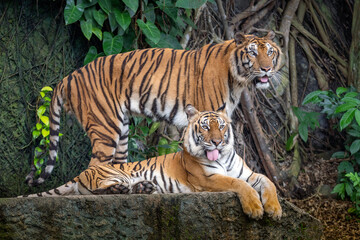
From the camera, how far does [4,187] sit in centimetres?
520

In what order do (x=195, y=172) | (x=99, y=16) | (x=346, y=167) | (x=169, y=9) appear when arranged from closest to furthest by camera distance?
(x=195, y=172) → (x=99, y=16) → (x=169, y=9) → (x=346, y=167)

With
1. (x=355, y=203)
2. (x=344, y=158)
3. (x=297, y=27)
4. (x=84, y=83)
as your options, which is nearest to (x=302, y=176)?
(x=344, y=158)

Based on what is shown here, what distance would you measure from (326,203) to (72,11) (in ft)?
12.9

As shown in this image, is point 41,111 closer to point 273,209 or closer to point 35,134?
point 35,134

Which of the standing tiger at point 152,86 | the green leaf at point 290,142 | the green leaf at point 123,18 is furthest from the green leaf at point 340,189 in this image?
the green leaf at point 123,18

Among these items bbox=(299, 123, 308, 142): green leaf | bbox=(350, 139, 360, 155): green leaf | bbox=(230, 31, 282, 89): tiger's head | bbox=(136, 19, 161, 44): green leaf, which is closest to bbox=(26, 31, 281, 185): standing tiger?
bbox=(230, 31, 282, 89): tiger's head

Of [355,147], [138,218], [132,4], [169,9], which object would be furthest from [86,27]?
[355,147]

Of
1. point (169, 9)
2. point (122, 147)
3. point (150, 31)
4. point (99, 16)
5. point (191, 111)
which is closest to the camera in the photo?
point (191, 111)

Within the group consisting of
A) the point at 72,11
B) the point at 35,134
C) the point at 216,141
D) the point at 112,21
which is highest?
the point at 72,11

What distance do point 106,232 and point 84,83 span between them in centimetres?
196

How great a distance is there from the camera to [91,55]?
18.2 feet

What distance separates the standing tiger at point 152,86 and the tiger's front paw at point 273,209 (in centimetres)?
141

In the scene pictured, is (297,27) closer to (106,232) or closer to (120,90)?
(120,90)

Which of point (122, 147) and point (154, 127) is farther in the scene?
point (154, 127)
